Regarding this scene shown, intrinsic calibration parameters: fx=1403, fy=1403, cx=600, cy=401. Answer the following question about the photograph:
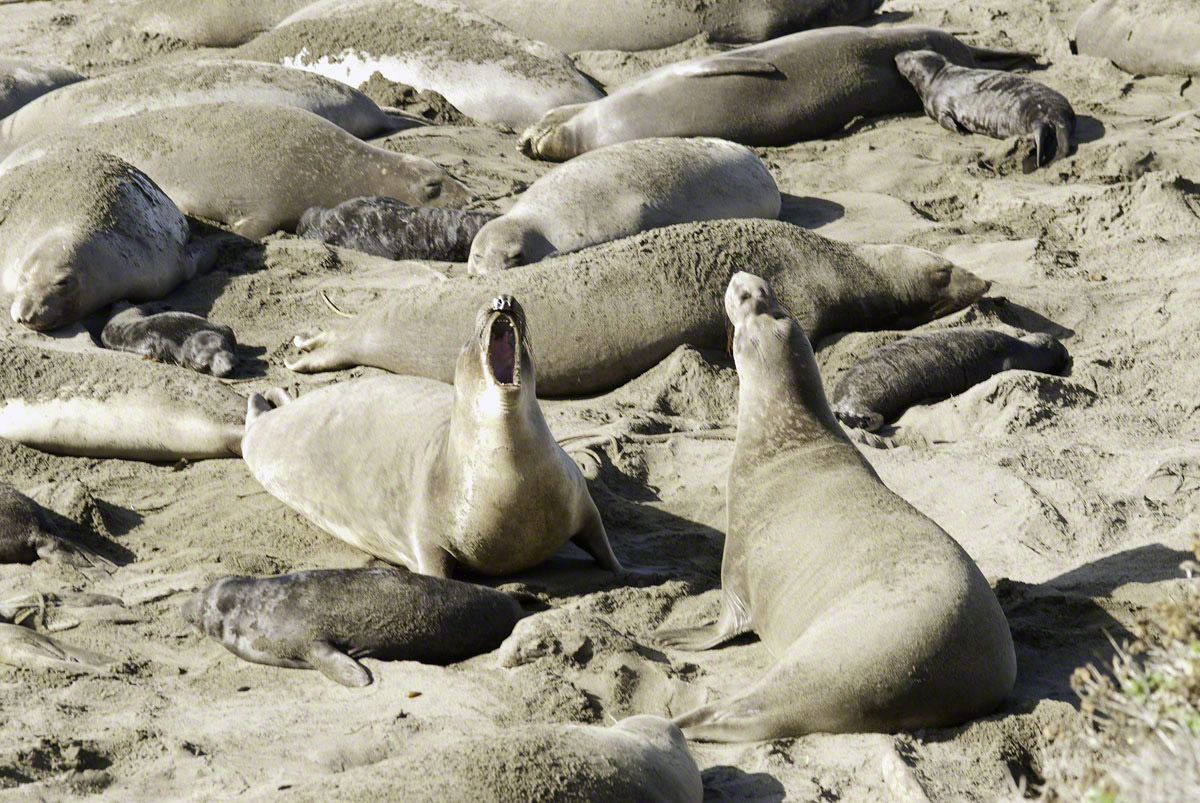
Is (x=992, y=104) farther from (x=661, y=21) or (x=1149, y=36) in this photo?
(x=661, y=21)

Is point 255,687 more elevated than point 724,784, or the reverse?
point 724,784

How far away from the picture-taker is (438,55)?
395 inches

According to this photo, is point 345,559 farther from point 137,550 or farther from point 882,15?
point 882,15

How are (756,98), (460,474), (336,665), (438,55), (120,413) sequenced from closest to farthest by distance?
(336,665) → (460,474) → (120,413) → (756,98) → (438,55)

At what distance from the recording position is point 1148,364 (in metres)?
5.73

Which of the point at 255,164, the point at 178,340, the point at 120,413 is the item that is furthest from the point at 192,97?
the point at 120,413

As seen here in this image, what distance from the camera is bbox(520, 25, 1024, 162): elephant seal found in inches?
355

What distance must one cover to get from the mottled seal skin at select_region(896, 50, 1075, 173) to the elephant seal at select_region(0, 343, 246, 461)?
5.08 m

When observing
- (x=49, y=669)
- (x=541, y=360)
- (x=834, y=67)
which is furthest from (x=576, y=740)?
(x=834, y=67)

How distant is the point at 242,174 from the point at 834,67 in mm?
4038

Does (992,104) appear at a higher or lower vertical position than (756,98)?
higher

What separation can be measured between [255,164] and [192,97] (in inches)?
48.6

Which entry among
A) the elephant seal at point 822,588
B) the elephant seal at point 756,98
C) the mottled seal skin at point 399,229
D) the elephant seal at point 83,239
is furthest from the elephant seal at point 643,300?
the elephant seal at point 756,98

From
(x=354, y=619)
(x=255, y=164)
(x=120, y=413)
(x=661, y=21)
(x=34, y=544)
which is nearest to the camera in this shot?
(x=354, y=619)
